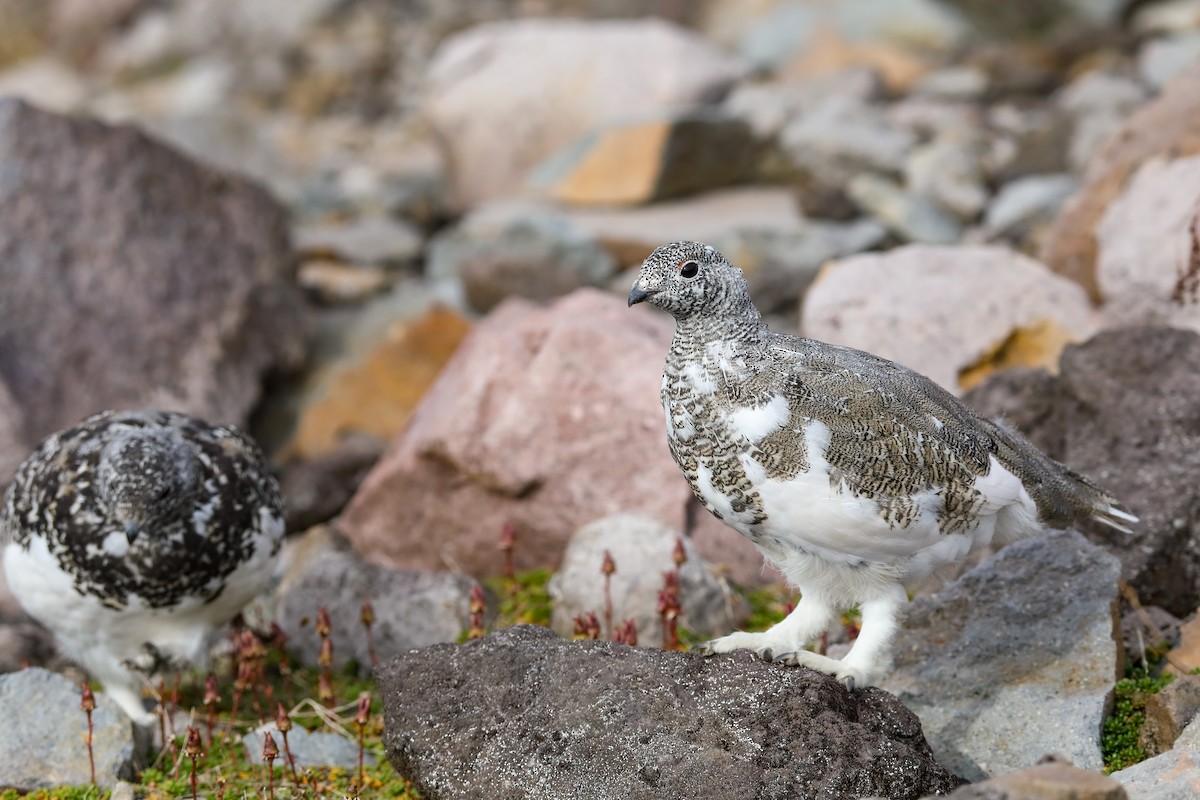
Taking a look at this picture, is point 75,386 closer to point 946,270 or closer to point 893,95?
point 946,270

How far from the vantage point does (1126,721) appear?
480cm

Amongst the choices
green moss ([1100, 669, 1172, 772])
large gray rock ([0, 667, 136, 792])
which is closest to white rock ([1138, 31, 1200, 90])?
green moss ([1100, 669, 1172, 772])

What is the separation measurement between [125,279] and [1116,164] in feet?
20.3

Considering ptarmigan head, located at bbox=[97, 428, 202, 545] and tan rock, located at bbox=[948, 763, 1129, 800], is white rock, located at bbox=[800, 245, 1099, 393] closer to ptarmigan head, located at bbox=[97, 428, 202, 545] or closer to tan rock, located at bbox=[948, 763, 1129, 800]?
ptarmigan head, located at bbox=[97, 428, 202, 545]

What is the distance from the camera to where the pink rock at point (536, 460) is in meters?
6.83

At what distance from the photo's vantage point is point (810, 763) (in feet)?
13.1

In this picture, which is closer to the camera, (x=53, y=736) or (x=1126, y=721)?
(x=1126, y=721)

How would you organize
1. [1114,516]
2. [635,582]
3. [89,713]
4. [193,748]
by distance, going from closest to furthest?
[193,748] → [89,713] → [1114,516] → [635,582]

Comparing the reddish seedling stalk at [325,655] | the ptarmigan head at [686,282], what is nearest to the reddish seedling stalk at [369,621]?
the reddish seedling stalk at [325,655]

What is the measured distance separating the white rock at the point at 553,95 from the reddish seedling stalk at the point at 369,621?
8032 mm

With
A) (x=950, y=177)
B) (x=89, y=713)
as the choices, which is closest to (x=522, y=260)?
(x=950, y=177)

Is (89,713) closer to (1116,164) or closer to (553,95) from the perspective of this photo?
(1116,164)

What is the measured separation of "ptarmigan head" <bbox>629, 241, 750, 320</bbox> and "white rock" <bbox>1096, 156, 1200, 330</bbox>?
3352mm

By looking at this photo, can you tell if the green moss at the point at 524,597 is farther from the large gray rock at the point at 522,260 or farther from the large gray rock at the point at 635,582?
the large gray rock at the point at 522,260
